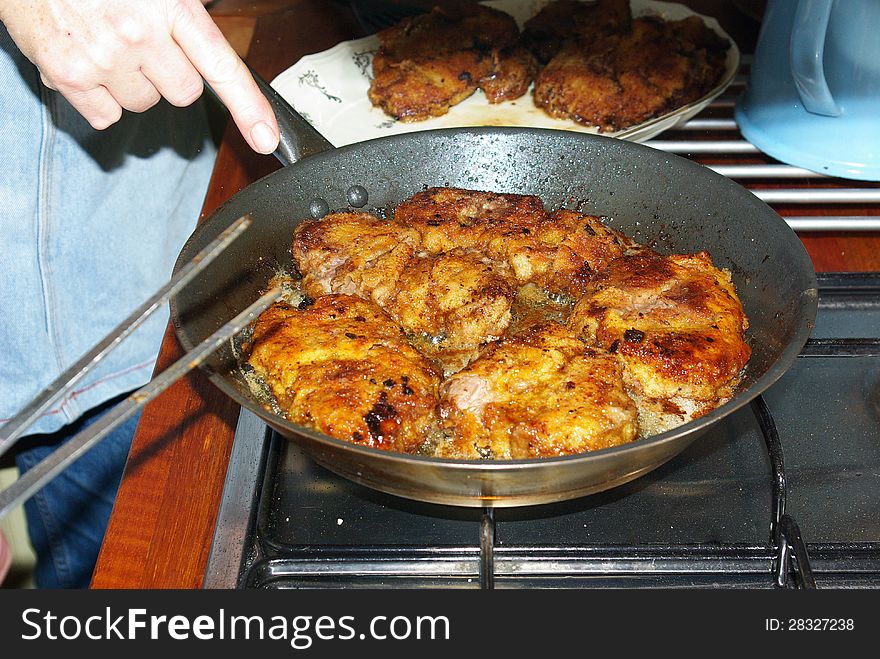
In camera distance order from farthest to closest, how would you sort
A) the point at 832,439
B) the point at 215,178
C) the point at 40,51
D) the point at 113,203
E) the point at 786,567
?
1. the point at 215,178
2. the point at 113,203
3. the point at 832,439
4. the point at 40,51
5. the point at 786,567

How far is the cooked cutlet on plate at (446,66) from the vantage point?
1946 millimetres

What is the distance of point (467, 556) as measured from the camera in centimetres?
102

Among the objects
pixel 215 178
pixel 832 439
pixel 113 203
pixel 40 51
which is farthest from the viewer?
pixel 215 178

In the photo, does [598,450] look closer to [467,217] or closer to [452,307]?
[452,307]

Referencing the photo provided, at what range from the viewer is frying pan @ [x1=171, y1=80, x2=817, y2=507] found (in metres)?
0.87

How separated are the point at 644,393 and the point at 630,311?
0.43 feet

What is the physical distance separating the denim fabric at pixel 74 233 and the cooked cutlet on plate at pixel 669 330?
98 centimetres

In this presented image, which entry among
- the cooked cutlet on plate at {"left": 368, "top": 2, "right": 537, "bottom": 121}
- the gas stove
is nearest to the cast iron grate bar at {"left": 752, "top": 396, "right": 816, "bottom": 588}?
the gas stove

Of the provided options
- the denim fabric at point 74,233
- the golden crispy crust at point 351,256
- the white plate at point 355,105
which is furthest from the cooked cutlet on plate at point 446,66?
the golden crispy crust at point 351,256

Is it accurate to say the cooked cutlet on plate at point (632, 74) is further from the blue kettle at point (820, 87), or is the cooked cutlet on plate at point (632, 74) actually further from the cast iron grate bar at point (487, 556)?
the cast iron grate bar at point (487, 556)

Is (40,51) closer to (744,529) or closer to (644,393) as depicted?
(644,393)

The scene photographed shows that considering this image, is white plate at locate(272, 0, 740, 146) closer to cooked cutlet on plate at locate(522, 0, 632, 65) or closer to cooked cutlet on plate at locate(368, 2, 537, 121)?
cooked cutlet on plate at locate(368, 2, 537, 121)

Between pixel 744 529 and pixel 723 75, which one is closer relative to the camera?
pixel 744 529

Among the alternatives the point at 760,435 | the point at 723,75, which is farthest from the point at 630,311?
the point at 723,75
